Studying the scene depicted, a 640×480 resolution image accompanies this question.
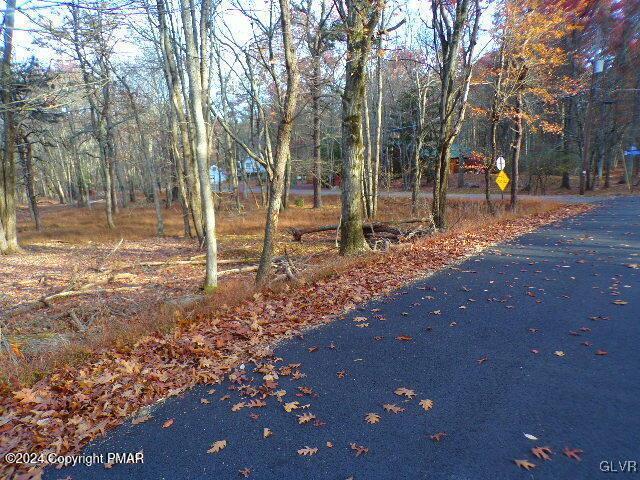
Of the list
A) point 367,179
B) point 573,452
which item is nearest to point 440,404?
point 573,452

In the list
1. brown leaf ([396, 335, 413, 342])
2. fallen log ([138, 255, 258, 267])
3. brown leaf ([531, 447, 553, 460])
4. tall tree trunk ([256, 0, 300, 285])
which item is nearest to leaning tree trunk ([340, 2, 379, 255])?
tall tree trunk ([256, 0, 300, 285])

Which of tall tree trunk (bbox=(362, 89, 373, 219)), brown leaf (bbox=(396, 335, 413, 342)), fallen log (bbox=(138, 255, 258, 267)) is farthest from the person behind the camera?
tall tree trunk (bbox=(362, 89, 373, 219))

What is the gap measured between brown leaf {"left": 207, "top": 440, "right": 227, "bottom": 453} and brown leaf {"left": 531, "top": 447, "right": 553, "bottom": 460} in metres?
2.36

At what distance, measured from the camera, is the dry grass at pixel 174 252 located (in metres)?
5.03

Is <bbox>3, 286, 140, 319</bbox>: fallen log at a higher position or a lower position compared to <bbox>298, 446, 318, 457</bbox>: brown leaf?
lower

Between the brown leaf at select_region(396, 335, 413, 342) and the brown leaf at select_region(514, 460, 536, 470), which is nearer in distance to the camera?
the brown leaf at select_region(514, 460, 536, 470)

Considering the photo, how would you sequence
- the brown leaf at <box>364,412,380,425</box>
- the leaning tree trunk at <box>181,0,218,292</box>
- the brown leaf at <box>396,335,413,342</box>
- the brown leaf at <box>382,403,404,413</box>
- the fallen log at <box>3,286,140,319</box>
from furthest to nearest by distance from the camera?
the fallen log at <box>3,286,140,319</box>
the leaning tree trunk at <box>181,0,218,292</box>
the brown leaf at <box>396,335,413,342</box>
the brown leaf at <box>382,403,404,413</box>
the brown leaf at <box>364,412,380,425</box>

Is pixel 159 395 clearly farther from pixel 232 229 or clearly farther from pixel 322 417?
pixel 232 229

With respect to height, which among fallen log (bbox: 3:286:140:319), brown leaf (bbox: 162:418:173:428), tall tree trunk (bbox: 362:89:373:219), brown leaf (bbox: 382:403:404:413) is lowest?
fallen log (bbox: 3:286:140:319)

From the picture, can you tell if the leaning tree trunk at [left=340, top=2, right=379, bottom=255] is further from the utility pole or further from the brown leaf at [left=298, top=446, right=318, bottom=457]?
the utility pole

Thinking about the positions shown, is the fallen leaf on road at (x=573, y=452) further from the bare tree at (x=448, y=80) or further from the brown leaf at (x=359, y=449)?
the bare tree at (x=448, y=80)

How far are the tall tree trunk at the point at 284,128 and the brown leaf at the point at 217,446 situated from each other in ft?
16.9

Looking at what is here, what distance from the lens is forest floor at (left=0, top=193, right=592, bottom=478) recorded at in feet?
12.2

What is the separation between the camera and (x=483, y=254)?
9.81m
